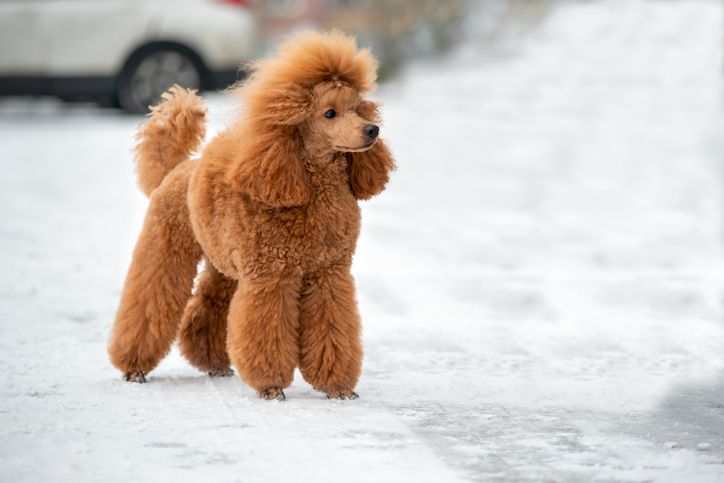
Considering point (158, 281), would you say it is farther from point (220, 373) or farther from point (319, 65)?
point (319, 65)

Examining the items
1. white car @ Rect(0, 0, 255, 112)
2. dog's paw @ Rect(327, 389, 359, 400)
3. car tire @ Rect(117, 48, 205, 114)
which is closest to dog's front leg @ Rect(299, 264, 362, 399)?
dog's paw @ Rect(327, 389, 359, 400)

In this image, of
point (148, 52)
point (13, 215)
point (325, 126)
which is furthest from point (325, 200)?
point (148, 52)

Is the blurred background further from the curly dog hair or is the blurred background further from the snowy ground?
the curly dog hair

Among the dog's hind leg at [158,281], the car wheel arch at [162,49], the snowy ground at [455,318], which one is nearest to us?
the snowy ground at [455,318]

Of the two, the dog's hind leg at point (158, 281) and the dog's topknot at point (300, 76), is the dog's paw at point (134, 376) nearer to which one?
the dog's hind leg at point (158, 281)

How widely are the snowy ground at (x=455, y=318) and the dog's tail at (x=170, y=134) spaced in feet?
0.57

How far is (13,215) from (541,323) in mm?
4517

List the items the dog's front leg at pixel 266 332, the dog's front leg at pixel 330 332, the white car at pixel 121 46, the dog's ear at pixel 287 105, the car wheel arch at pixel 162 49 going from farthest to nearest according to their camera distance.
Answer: the car wheel arch at pixel 162 49, the white car at pixel 121 46, the dog's front leg at pixel 330 332, the dog's front leg at pixel 266 332, the dog's ear at pixel 287 105

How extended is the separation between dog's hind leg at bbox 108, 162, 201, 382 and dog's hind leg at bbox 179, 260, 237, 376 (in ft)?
0.40

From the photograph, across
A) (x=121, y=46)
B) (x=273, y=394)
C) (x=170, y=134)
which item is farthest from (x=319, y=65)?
(x=121, y=46)

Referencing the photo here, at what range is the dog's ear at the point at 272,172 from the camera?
15.8 feet

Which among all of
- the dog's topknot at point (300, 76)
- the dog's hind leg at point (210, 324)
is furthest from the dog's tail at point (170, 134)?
the dog's topknot at point (300, 76)

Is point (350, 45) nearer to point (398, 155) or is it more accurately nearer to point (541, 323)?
point (541, 323)

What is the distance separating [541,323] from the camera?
6719 mm
